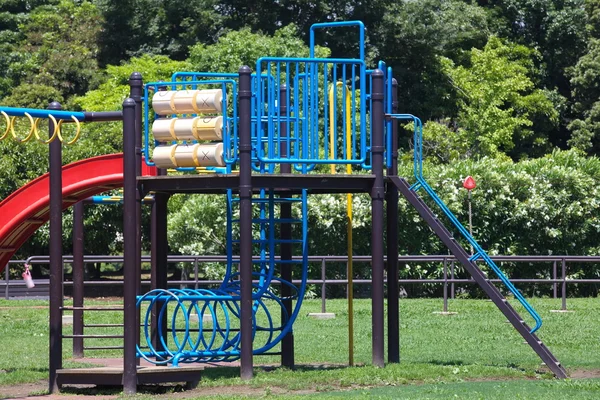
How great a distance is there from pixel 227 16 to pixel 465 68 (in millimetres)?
10040

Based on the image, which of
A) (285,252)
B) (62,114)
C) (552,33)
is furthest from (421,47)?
(62,114)

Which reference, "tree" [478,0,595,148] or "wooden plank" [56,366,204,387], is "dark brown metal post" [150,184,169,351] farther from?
"tree" [478,0,595,148]

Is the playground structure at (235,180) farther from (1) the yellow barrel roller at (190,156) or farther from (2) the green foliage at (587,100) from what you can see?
(2) the green foliage at (587,100)

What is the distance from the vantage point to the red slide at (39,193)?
48.2ft

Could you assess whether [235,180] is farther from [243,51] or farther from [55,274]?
[243,51]

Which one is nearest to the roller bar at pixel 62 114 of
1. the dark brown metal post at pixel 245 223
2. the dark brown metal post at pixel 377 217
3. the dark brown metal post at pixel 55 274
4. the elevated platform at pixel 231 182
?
the dark brown metal post at pixel 55 274

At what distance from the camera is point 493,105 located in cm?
4512

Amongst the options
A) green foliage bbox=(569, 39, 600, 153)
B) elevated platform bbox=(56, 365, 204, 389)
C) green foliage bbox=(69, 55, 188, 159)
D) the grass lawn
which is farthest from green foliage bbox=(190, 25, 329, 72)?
elevated platform bbox=(56, 365, 204, 389)

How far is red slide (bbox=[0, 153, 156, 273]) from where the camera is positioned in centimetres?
1468

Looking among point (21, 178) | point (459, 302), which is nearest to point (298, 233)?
point (459, 302)

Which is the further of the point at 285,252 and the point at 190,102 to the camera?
the point at 285,252

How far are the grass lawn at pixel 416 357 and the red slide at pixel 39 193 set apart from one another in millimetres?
1708

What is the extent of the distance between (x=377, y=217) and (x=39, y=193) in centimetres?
429

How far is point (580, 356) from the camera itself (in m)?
16.2
